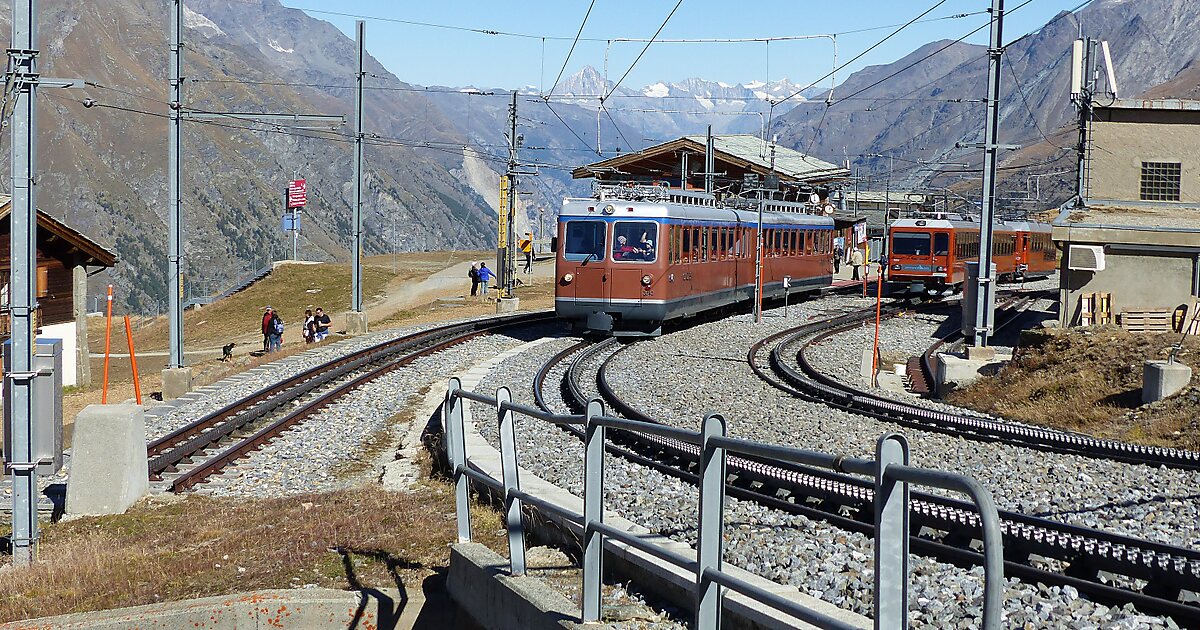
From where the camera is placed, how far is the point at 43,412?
404 inches

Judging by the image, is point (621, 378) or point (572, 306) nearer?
point (621, 378)

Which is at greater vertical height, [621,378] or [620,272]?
[620,272]

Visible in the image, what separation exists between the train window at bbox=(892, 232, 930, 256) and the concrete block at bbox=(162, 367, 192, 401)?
26.0 meters

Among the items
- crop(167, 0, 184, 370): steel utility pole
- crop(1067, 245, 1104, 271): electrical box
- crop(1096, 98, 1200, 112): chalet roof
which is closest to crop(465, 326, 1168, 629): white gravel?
crop(167, 0, 184, 370): steel utility pole

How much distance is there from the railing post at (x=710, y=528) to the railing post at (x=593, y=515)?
43.7 inches

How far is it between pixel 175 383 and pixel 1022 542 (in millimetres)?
17454

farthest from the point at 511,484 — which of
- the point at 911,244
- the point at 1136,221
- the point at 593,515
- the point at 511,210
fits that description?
the point at 511,210

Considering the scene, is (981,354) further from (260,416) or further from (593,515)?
(593,515)

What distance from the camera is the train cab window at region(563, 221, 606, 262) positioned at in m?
25.7

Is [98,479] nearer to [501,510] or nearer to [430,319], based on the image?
[501,510]

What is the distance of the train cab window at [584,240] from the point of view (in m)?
25.7

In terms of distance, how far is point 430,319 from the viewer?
134 ft

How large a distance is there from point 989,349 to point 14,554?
16.5m

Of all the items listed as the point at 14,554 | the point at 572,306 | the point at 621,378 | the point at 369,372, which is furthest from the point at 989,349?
the point at 14,554
